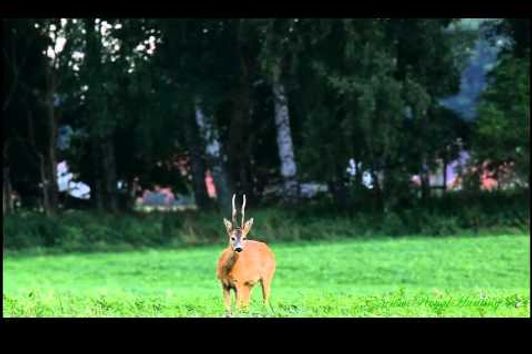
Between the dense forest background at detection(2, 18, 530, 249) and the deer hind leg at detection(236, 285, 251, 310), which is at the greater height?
the dense forest background at detection(2, 18, 530, 249)

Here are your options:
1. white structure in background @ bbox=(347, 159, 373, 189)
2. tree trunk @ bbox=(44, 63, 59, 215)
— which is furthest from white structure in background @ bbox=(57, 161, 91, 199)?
white structure in background @ bbox=(347, 159, 373, 189)

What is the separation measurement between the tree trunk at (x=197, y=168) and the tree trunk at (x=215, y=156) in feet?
0.72

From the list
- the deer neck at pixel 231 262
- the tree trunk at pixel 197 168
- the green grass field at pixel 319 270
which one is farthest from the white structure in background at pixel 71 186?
the deer neck at pixel 231 262

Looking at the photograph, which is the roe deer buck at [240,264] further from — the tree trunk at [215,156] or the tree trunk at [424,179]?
the tree trunk at [424,179]

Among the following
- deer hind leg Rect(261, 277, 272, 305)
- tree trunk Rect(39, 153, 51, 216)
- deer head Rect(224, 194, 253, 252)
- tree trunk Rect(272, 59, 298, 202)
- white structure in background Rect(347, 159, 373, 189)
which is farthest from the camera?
tree trunk Rect(39, 153, 51, 216)

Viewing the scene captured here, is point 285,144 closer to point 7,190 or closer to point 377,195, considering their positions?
point 377,195

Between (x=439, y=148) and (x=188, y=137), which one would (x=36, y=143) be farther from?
(x=439, y=148)

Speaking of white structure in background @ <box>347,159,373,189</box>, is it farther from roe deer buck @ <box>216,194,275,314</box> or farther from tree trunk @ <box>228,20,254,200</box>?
roe deer buck @ <box>216,194,275,314</box>

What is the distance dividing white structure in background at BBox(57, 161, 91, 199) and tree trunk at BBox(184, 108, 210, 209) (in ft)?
11.5

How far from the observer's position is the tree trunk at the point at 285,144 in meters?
32.5

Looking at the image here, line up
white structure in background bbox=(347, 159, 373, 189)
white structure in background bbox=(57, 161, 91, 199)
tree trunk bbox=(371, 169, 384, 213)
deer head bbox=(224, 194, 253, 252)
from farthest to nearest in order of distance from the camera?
Answer: white structure in background bbox=(57, 161, 91, 199) → white structure in background bbox=(347, 159, 373, 189) → tree trunk bbox=(371, 169, 384, 213) → deer head bbox=(224, 194, 253, 252)

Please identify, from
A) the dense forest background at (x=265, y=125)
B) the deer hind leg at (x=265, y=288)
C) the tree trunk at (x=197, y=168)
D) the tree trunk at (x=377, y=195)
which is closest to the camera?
the deer hind leg at (x=265, y=288)

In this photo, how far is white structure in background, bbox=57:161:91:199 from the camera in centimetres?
3641

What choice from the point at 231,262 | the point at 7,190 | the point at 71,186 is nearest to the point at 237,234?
the point at 231,262
